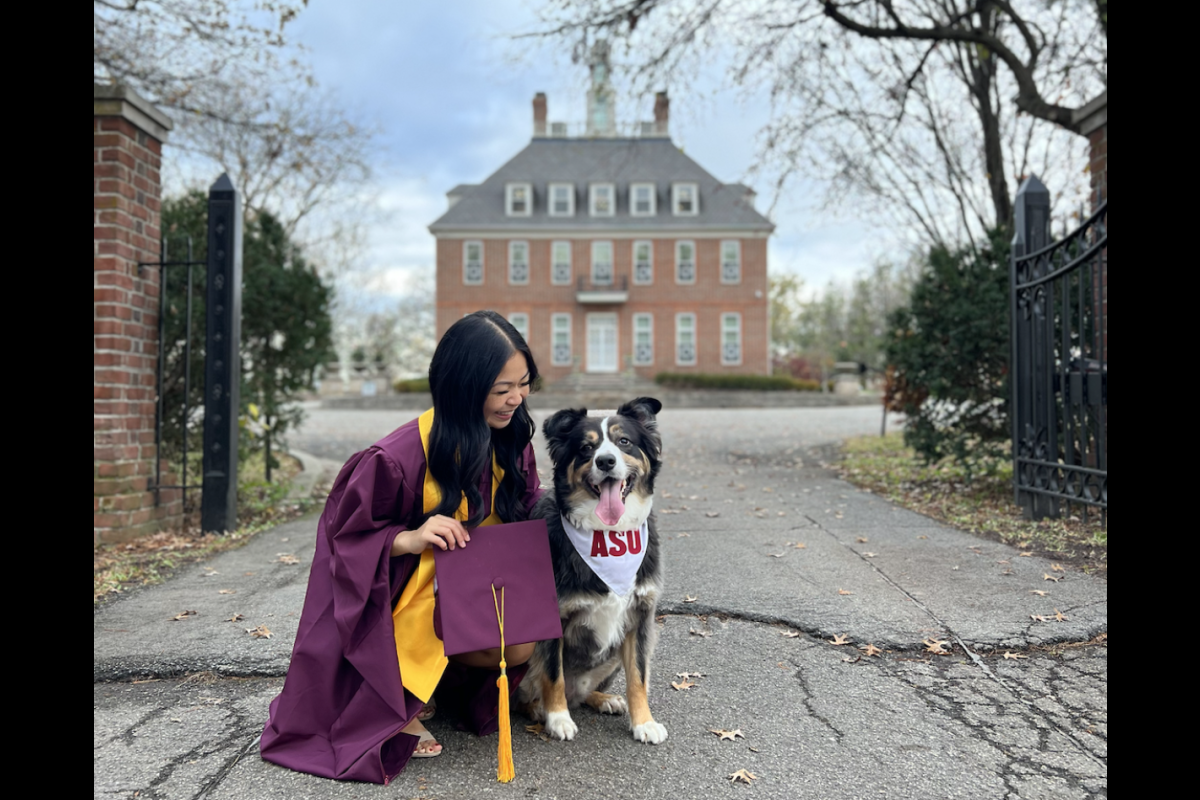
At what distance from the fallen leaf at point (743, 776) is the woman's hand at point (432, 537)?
124cm

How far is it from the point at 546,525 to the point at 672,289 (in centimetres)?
3594

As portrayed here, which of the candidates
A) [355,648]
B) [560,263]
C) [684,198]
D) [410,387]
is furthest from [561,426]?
[684,198]

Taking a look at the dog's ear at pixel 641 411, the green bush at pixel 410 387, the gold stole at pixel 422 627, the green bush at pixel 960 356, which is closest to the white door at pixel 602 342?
the green bush at pixel 410 387

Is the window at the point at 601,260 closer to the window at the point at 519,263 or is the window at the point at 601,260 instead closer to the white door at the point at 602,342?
the white door at the point at 602,342

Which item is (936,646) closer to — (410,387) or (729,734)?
(729,734)

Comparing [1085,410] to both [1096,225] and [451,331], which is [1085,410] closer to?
[1096,225]

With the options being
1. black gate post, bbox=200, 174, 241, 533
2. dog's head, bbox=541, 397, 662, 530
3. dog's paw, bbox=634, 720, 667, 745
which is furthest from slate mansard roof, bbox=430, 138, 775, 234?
dog's paw, bbox=634, 720, 667, 745

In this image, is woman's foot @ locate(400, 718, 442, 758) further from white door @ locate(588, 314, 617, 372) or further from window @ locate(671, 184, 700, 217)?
window @ locate(671, 184, 700, 217)

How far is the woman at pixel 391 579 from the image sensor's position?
2643mm

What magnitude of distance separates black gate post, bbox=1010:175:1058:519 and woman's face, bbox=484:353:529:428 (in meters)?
4.98

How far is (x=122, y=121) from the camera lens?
5.62 m

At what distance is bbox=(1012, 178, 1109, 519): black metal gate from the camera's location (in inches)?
220

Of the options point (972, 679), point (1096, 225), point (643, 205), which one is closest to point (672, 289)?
point (643, 205)
